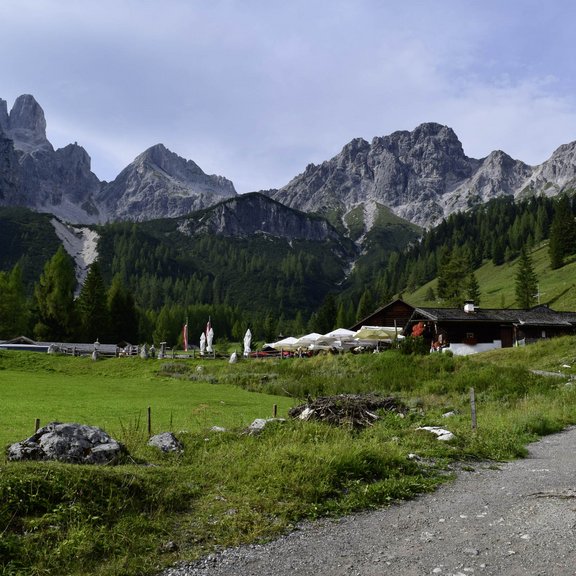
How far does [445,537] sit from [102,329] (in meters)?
81.0

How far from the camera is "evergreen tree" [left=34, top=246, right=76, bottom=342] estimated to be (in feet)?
241

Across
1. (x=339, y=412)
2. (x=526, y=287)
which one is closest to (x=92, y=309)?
(x=339, y=412)

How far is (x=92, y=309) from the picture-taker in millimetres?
79688

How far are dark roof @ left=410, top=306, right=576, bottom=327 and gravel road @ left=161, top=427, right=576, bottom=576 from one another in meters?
50.6

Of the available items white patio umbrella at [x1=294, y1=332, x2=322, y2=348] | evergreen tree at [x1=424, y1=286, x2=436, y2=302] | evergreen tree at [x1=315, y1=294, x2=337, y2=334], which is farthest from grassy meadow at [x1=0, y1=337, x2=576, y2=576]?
evergreen tree at [x1=424, y1=286, x2=436, y2=302]

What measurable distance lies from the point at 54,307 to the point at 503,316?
62.7m

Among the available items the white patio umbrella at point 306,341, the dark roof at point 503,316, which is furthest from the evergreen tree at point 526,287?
the white patio umbrella at point 306,341

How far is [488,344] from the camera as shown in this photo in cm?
6000

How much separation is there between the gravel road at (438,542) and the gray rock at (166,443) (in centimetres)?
494

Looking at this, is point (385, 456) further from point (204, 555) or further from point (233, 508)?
point (204, 555)

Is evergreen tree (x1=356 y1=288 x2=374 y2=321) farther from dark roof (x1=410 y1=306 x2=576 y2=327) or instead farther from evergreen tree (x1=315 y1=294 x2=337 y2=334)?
dark roof (x1=410 y1=306 x2=576 y2=327)

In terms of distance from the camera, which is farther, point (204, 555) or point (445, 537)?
point (445, 537)

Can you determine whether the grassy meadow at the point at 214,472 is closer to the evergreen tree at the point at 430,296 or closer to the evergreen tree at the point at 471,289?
the evergreen tree at the point at 471,289

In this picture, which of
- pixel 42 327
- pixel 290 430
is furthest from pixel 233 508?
pixel 42 327
